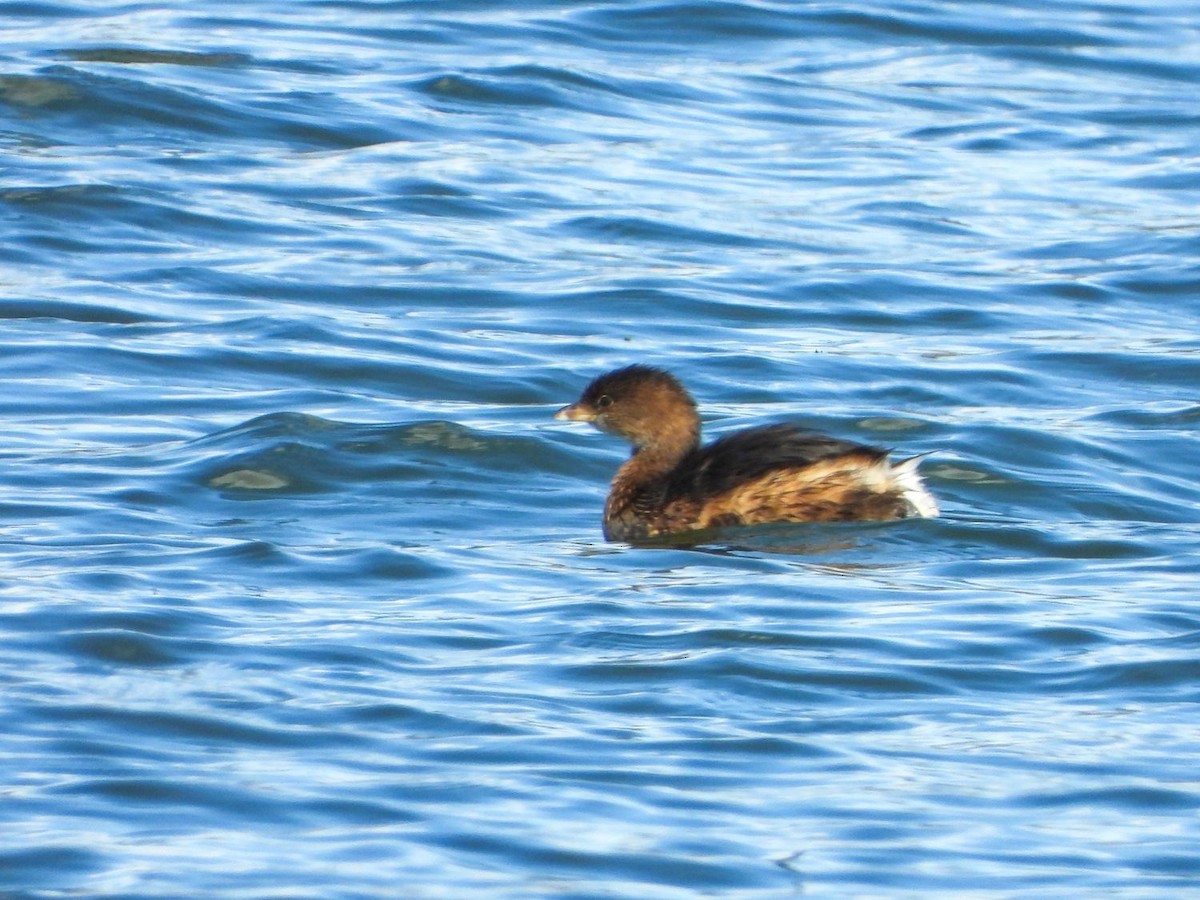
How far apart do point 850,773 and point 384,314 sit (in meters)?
6.37

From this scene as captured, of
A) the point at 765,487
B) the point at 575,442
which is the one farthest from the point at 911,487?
the point at 575,442

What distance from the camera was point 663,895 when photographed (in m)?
4.69

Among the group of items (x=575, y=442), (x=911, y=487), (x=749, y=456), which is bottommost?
(x=575, y=442)

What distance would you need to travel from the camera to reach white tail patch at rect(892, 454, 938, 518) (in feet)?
27.0

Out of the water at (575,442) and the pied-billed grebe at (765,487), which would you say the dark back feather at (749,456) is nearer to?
the pied-billed grebe at (765,487)

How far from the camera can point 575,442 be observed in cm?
975

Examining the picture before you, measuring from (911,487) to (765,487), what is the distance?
484mm

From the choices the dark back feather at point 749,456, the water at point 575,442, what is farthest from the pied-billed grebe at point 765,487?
the water at point 575,442

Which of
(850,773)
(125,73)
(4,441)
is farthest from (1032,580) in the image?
(125,73)

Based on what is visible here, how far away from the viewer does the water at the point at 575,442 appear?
513 cm

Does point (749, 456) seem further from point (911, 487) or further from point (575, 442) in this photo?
point (575, 442)

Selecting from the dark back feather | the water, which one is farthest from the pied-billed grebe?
the water

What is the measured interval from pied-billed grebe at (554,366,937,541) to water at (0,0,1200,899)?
0.12 meters

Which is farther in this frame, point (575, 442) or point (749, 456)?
point (575, 442)
